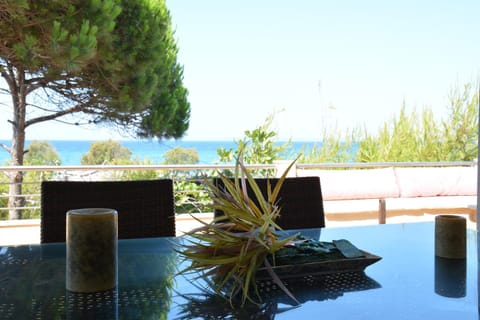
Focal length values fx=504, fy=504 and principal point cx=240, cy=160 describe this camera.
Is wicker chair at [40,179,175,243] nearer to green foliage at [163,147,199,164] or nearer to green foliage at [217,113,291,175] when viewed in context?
green foliage at [217,113,291,175]

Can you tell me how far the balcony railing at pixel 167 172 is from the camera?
13.6 feet

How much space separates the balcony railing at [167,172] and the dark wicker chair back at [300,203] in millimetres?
318

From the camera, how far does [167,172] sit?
6.70 m

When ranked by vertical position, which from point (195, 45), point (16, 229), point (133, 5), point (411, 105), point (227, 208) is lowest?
point (16, 229)

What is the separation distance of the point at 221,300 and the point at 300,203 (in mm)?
1007

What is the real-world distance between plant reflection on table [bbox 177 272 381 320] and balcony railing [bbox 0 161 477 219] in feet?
0.68

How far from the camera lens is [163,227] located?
5.65 ft

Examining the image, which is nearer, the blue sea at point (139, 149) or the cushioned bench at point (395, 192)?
the cushioned bench at point (395, 192)

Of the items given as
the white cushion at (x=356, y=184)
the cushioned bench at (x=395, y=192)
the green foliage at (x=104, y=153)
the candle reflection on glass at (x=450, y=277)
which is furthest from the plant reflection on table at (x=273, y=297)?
Answer: the green foliage at (x=104, y=153)

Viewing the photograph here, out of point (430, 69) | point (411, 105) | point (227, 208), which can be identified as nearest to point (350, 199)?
point (411, 105)

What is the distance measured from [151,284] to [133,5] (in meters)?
7.66

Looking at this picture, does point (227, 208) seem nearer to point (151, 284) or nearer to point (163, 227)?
point (151, 284)

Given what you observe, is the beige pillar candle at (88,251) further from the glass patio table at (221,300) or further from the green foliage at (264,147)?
the green foliage at (264,147)

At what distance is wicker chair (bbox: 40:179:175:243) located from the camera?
1605 mm
